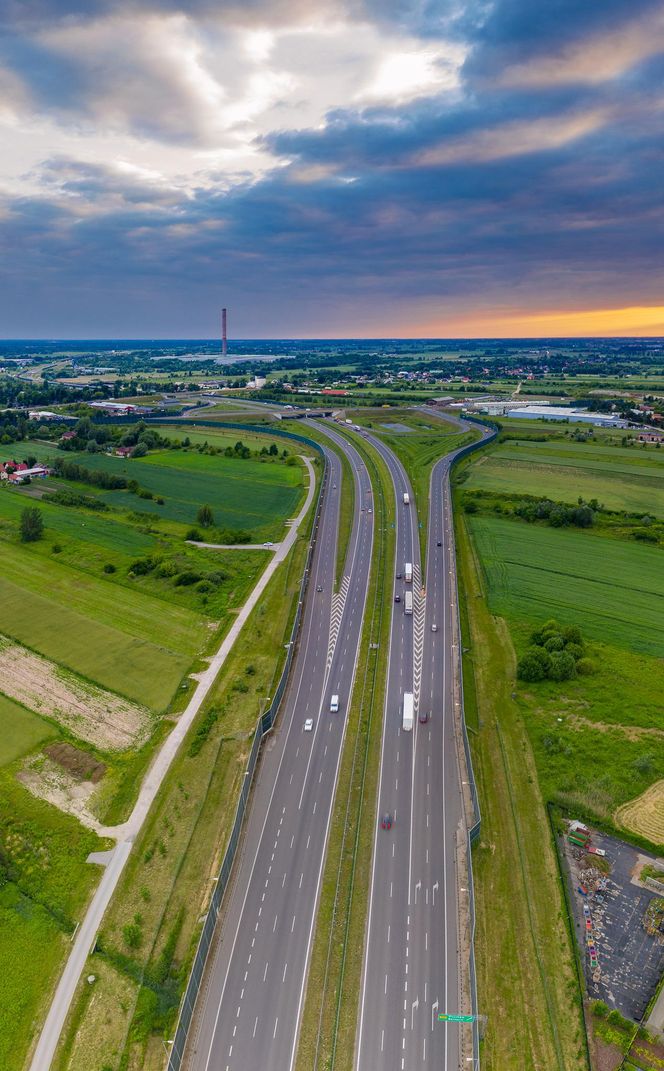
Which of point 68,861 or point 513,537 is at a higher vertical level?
point 513,537

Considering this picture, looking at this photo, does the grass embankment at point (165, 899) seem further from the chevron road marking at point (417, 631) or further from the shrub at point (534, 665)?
the shrub at point (534, 665)

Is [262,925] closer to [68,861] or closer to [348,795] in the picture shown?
[348,795]

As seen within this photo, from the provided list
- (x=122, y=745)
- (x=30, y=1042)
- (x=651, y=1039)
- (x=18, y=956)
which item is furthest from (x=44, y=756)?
(x=651, y=1039)

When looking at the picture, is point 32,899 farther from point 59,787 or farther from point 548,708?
point 548,708

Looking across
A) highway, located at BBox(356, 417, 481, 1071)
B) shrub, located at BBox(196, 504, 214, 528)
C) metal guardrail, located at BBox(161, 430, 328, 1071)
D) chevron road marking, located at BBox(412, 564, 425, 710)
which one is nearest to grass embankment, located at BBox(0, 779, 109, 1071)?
metal guardrail, located at BBox(161, 430, 328, 1071)

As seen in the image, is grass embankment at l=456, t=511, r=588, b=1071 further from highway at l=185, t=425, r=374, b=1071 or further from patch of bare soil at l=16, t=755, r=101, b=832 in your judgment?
patch of bare soil at l=16, t=755, r=101, b=832
